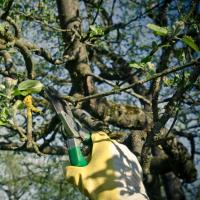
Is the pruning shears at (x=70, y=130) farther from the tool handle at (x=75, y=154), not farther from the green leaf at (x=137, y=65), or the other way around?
the green leaf at (x=137, y=65)

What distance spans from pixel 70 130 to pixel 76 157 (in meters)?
0.22

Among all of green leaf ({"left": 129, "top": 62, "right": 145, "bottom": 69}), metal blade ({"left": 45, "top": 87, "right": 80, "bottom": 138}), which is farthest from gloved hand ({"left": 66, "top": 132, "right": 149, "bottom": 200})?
green leaf ({"left": 129, "top": 62, "right": 145, "bottom": 69})

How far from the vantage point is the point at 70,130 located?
244 cm

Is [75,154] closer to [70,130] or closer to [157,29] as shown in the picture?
[70,130]

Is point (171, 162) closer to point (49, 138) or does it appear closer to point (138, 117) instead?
point (138, 117)

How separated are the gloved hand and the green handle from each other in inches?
3.1

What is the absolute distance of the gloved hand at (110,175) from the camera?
6.49 ft

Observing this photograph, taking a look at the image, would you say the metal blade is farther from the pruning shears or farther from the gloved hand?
the gloved hand

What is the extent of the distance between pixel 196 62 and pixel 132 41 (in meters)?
7.63

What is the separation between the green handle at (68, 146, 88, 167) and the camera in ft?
7.25


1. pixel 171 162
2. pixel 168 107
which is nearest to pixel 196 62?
Answer: pixel 168 107

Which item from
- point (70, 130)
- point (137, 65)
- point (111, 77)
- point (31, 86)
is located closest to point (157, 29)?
point (137, 65)

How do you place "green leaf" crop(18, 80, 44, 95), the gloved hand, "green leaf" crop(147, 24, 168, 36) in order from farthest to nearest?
1. "green leaf" crop(18, 80, 44, 95)
2. the gloved hand
3. "green leaf" crop(147, 24, 168, 36)

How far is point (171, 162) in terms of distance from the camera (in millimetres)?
7723
